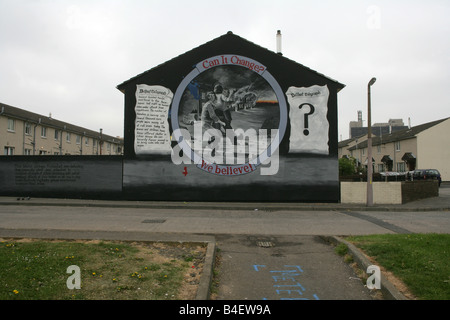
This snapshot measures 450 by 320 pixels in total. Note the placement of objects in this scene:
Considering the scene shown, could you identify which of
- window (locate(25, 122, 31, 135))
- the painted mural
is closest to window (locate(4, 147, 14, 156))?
window (locate(25, 122, 31, 135))

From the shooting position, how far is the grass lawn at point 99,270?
416 centimetres

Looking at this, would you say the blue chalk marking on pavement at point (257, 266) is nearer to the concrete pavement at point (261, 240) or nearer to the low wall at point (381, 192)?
the concrete pavement at point (261, 240)

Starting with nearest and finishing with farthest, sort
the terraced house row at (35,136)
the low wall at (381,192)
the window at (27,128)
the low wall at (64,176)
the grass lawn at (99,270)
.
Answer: the grass lawn at (99,270)
the low wall at (381,192)
the low wall at (64,176)
the terraced house row at (35,136)
the window at (27,128)

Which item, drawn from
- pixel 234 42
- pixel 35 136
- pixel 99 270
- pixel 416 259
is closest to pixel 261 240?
pixel 416 259

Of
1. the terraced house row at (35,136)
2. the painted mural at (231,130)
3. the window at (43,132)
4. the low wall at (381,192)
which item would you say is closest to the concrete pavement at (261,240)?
the low wall at (381,192)

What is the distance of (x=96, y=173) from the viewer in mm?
18984

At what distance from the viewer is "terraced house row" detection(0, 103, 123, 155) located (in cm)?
3369

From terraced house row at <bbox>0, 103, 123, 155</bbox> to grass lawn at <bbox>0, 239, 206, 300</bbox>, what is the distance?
32.6 meters

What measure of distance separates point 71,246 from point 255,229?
5459 millimetres

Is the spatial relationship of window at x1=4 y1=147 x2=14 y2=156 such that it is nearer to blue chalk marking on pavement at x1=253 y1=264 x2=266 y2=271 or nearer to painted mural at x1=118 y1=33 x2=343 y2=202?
painted mural at x1=118 y1=33 x2=343 y2=202

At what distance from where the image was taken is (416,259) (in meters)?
5.54

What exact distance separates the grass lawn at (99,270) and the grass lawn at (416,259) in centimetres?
321
